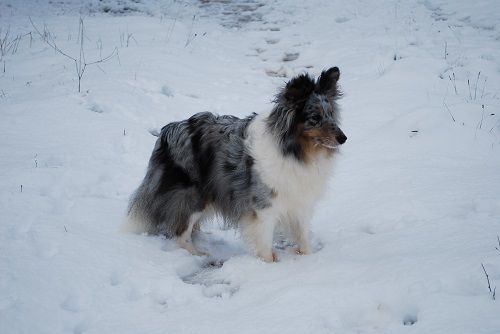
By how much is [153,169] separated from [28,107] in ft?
9.50

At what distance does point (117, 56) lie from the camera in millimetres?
8141

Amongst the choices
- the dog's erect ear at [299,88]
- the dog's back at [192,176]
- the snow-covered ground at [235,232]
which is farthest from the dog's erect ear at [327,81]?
the snow-covered ground at [235,232]

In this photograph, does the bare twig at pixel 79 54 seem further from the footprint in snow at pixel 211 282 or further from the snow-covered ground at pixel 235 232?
the footprint in snow at pixel 211 282

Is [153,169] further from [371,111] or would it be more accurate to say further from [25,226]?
[371,111]

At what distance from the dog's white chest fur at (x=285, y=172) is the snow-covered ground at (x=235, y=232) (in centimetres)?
51

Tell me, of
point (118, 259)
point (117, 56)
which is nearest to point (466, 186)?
point (118, 259)

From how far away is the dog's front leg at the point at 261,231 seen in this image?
3738mm

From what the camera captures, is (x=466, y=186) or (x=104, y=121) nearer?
(x=466, y=186)

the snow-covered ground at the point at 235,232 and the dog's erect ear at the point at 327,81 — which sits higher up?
the dog's erect ear at the point at 327,81

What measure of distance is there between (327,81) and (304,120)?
1.44ft

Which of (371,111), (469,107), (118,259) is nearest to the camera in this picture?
(118,259)

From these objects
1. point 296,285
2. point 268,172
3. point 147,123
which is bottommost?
point 147,123

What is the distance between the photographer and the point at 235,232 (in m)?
4.35

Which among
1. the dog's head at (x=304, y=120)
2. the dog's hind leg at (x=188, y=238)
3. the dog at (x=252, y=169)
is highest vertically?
the dog's head at (x=304, y=120)
